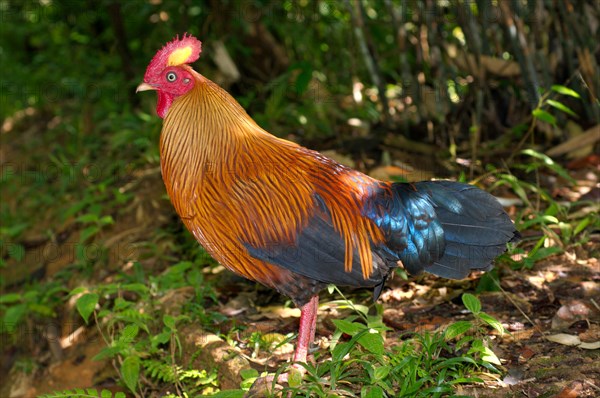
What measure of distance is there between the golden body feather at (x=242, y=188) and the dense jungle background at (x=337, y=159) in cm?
43

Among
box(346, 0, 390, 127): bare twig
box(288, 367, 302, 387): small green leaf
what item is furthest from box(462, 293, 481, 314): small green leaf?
box(346, 0, 390, 127): bare twig

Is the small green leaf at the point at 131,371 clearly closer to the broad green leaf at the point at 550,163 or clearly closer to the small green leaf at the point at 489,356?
the small green leaf at the point at 489,356

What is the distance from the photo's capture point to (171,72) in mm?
3971

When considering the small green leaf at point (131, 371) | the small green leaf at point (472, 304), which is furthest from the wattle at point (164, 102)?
the small green leaf at point (472, 304)

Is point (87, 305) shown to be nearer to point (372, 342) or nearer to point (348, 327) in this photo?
point (348, 327)

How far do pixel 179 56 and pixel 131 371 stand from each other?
1.77m

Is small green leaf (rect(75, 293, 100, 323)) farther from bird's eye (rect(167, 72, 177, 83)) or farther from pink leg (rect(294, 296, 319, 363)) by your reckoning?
bird's eye (rect(167, 72, 177, 83))

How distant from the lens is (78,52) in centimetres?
1030

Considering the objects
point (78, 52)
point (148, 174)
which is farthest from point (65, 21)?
point (148, 174)

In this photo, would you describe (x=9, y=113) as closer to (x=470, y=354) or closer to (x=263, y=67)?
(x=263, y=67)

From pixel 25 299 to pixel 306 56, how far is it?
408 cm

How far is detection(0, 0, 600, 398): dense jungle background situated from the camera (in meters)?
4.04

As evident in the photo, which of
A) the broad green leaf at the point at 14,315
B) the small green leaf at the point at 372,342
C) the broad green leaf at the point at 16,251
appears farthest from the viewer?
the broad green leaf at the point at 16,251

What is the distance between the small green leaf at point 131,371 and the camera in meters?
4.20
